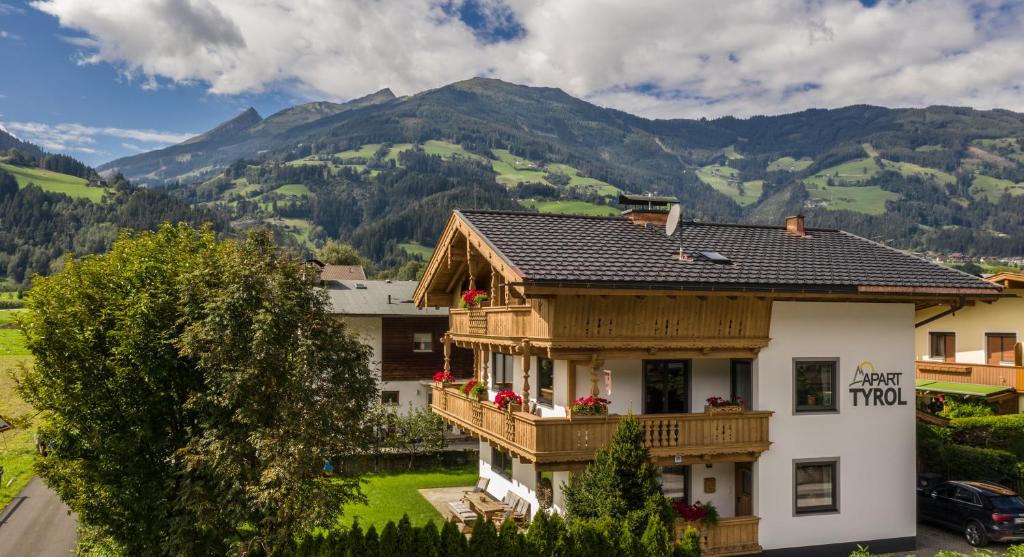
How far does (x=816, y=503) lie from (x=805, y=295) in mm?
5463

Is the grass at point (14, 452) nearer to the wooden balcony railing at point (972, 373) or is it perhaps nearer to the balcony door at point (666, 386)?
the balcony door at point (666, 386)

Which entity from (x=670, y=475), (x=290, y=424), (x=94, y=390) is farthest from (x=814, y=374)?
(x=94, y=390)

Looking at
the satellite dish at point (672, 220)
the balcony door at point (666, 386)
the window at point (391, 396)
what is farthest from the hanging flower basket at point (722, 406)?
the window at point (391, 396)

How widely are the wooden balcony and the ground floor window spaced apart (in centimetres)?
147

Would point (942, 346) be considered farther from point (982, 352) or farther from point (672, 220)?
point (672, 220)

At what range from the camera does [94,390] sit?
18203 mm

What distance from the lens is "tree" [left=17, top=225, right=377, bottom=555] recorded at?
16.0 metres

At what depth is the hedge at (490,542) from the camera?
51.5 feet

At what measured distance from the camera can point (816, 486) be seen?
2122 centimetres

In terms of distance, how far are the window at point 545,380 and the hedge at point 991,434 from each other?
49.2ft

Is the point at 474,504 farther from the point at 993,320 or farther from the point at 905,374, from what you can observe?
the point at 993,320

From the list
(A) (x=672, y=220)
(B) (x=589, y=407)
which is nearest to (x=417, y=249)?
(A) (x=672, y=220)

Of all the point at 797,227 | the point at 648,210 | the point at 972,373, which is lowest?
the point at 972,373

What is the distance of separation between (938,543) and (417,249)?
168378 mm
